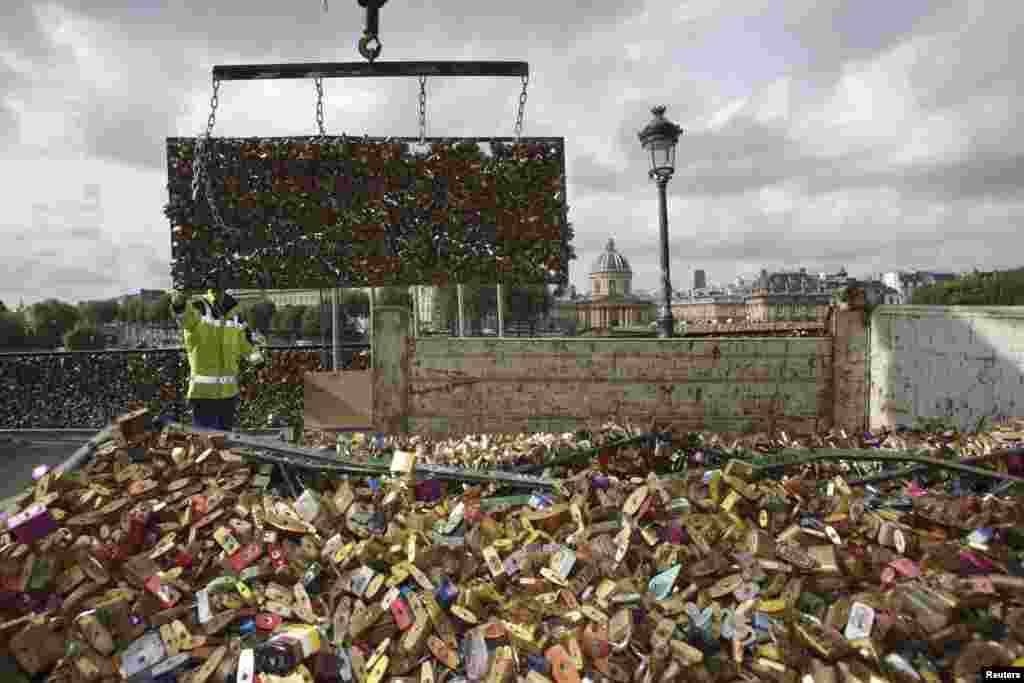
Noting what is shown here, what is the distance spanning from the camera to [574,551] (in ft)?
7.83

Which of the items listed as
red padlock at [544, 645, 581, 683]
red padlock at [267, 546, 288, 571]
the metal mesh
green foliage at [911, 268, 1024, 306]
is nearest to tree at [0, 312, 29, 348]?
the metal mesh

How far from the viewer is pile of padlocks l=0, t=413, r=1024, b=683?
2.00 metres

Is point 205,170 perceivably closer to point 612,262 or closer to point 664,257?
point 664,257

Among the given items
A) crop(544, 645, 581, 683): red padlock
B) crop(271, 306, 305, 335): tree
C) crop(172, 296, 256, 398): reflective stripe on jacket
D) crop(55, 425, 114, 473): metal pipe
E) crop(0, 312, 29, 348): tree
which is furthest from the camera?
crop(271, 306, 305, 335): tree

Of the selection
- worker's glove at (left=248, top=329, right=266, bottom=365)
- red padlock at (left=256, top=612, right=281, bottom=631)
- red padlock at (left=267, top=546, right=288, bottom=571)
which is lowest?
red padlock at (left=256, top=612, right=281, bottom=631)

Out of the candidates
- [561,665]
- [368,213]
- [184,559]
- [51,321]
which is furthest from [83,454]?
[51,321]

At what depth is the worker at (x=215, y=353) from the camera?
6250 millimetres

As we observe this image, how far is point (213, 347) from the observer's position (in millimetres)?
6363

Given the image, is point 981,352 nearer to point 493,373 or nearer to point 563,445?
point 563,445

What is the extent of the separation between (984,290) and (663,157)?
193ft

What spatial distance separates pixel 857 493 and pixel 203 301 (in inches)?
237

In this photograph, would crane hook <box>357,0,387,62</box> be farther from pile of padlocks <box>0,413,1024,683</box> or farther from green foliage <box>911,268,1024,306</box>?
green foliage <box>911,268,1024,306</box>

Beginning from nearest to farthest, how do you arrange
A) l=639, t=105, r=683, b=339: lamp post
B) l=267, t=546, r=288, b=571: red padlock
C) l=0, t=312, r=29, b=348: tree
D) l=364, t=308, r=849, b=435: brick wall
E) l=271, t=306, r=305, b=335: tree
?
l=267, t=546, r=288, b=571: red padlock → l=364, t=308, r=849, b=435: brick wall → l=639, t=105, r=683, b=339: lamp post → l=0, t=312, r=29, b=348: tree → l=271, t=306, r=305, b=335: tree

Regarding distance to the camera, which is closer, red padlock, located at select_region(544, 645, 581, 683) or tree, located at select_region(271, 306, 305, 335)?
red padlock, located at select_region(544, 645, 581, 683)
